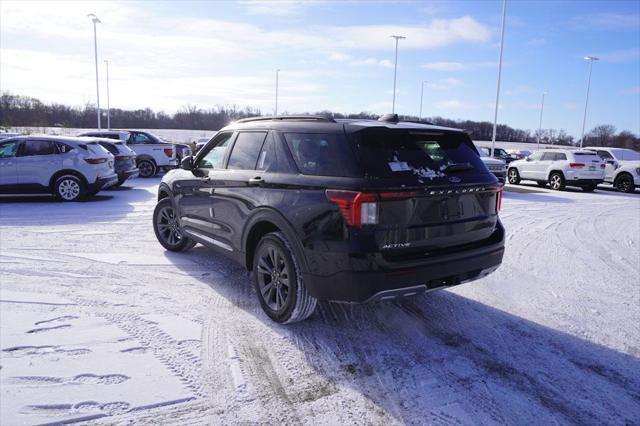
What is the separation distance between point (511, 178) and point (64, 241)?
1879 cm

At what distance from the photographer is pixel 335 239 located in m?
3.34

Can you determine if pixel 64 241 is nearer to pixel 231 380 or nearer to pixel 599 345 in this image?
pixel 231 380

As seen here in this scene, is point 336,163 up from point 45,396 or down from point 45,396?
up

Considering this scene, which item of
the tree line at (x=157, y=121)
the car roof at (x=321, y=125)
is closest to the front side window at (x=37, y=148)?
the car roof at (x=321, y=125)

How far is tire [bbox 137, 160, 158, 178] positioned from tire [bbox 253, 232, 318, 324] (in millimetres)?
15287

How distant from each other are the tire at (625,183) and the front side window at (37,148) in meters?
20.0

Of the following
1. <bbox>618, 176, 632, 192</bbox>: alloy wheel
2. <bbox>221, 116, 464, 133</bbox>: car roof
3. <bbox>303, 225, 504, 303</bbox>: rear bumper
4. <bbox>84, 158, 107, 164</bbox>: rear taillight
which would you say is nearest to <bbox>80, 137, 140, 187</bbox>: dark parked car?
<bbox>84, 158, 107, 164</bbox>: rear taillight

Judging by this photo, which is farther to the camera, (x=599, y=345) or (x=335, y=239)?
(x=599, y=345)

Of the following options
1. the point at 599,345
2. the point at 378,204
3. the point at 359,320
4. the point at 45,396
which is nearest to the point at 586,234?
the point at 599,345

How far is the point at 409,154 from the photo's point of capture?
11.8 ft

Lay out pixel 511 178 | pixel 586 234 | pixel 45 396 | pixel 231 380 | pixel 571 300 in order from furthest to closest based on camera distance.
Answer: pixel 511 178 → pixel 586 234 → pixel 571 300 → pixel 231 380 → pixel 45 396

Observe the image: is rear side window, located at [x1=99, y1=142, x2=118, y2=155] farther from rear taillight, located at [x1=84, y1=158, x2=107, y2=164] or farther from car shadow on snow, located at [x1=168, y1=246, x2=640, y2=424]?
car shadow on snow, located at [x1=168, y1=246, x2=640, y2=424]

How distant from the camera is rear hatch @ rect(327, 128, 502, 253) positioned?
326 centimetres

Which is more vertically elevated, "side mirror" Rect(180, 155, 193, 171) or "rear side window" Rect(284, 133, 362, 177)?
"rear side window" Rect(284, 133, 362, 177)
